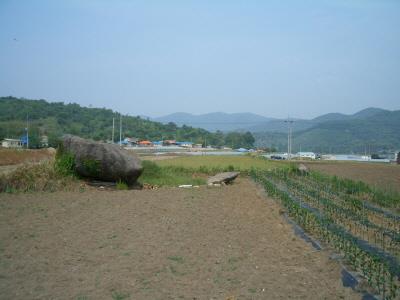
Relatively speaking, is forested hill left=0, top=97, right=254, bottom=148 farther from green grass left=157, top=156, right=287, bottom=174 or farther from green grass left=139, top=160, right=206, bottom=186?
green grass left=139, top=160, right=206, bottom=186

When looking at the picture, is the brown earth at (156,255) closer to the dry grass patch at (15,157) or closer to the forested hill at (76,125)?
the dry grass patch at (15,157)

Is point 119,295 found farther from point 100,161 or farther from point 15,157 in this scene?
point 15,157

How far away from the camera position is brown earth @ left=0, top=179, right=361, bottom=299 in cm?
468

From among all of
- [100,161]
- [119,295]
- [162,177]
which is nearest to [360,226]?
[119,295]

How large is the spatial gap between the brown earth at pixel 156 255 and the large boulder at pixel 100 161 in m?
3.94

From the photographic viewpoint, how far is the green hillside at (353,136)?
8506 cm

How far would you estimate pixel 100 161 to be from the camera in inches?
579

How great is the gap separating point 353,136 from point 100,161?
84325 millimetres

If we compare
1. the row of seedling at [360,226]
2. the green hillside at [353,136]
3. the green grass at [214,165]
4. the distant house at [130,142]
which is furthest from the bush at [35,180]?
the green hillside at [353,136]

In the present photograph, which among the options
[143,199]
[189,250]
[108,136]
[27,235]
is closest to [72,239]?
[27,235]

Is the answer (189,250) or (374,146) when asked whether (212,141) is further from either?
(189,250)

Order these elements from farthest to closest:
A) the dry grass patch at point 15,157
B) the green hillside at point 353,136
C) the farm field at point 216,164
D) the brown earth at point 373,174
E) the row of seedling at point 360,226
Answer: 1. the green hillside at point 353,136
2. the farm field at point 216,164
3. the dry grass patch at point 15,157
4. the brown earth at point 373,174
5. the row of seedling at point 360,226

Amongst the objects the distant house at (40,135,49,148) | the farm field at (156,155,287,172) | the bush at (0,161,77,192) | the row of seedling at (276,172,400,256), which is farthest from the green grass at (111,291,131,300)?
the distant house at (40,135,49,148)

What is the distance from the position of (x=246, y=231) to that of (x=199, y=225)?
1010mm
